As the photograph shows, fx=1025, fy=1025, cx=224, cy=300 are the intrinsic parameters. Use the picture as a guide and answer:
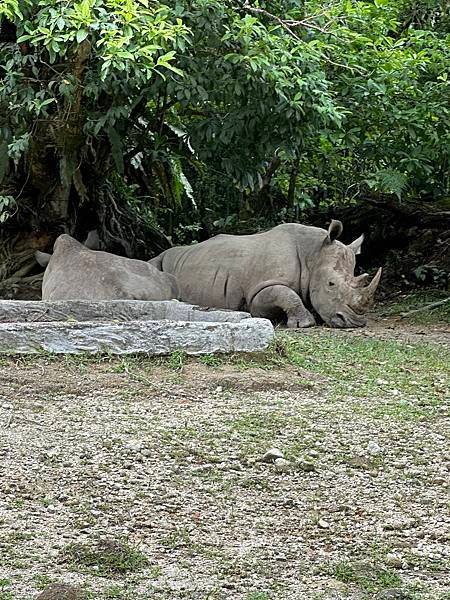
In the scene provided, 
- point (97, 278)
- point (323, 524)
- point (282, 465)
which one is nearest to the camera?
point (323, 524)

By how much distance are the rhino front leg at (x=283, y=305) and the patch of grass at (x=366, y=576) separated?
5.91 meters

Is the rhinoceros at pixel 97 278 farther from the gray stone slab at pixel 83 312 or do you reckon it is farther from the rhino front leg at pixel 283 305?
the gray stone slab at pixel 83 312

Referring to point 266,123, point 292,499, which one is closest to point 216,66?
point 266,123

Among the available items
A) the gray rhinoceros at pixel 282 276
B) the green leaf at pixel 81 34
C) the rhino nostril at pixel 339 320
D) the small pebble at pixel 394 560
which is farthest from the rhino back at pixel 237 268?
the small pebble at pixel 394 560

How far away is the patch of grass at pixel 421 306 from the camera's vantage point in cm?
969

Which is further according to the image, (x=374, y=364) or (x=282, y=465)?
(x=374, y=364)

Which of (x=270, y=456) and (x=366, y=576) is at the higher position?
(x=366, y=576)

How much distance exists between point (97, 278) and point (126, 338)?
8.02 ft

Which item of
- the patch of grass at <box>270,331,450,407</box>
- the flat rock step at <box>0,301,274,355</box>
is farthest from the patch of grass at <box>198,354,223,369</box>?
the patch of grass at <box>270,331,450,407</box>

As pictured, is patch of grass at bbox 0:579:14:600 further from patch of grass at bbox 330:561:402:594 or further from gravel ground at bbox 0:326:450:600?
patch of grass at bbox 330:561:402:594

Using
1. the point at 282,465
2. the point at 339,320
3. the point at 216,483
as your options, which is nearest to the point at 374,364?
the point at 339,320

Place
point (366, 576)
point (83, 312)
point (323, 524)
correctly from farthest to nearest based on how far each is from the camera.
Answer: point (83, 312)
point (323, 524)
point (366, 576)

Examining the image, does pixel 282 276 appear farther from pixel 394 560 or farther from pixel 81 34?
pixel 394 560

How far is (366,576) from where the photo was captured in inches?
123
